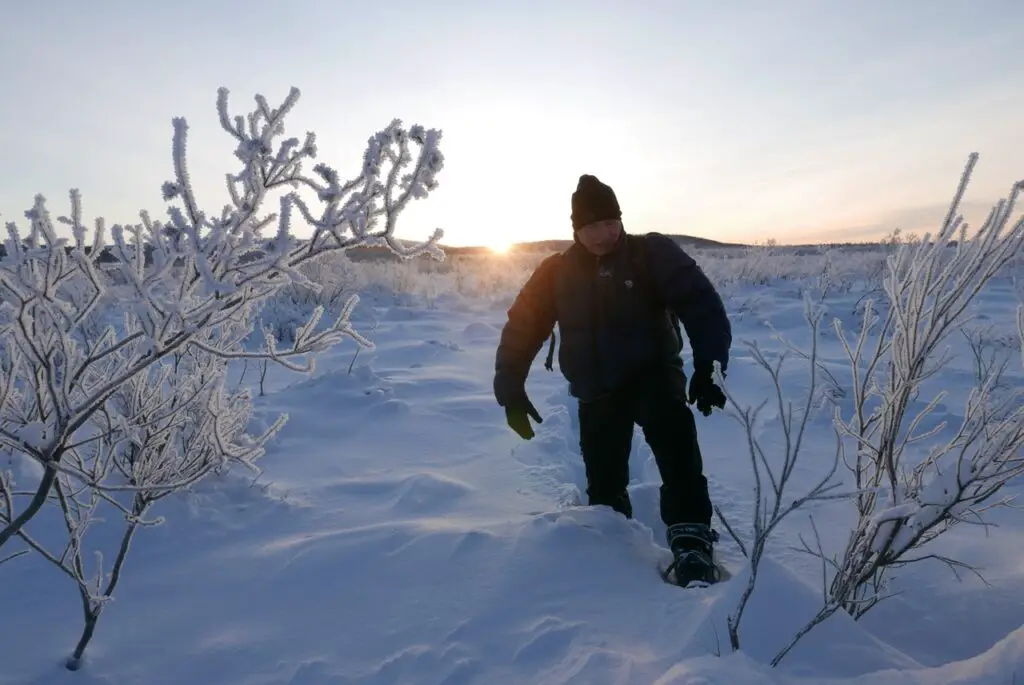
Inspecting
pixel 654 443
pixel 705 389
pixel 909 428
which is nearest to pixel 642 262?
pixel 705 389

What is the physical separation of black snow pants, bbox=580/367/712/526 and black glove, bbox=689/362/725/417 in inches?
6.8

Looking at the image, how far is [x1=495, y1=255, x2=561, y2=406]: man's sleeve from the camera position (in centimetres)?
283

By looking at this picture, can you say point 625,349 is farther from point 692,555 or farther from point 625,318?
point 692,555

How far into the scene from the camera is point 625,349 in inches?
102

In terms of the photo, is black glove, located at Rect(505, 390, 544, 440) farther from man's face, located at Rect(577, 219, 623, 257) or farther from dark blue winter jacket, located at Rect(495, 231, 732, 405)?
man's face, located at Rect(577, 219, 623, 257)

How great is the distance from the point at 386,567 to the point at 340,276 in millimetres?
11719

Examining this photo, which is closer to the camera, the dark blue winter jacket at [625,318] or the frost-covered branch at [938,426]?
the frost-covered branch at [938,426]

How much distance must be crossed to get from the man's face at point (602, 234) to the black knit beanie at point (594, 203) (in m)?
0.02

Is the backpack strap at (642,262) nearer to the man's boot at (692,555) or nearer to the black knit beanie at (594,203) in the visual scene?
the black knit beanie at (594,203)

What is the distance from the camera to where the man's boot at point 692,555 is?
2.16 m

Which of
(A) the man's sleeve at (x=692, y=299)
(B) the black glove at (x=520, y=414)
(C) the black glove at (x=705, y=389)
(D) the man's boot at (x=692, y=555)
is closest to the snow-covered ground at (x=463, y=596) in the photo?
(D) the man's boot at (x=692, y=555)

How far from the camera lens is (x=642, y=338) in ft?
8.46

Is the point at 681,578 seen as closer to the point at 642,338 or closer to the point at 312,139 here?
the point at 642,338

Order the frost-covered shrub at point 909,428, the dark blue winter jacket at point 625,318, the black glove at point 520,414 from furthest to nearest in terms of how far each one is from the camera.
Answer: the black glove at point 520,414
the dark blue winter jacket at point 625,318
the frost-covered shrub at point 909,428
